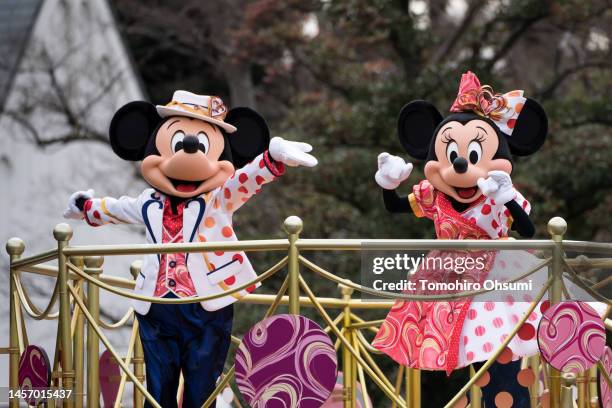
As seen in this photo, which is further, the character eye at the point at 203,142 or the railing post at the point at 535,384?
the railing post at the point at 535,384

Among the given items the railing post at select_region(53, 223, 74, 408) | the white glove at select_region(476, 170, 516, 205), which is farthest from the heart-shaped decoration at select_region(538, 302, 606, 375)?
the railing post at select_region(53, 223, 74, 408)

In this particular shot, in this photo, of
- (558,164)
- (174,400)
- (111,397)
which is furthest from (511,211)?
(558,164)

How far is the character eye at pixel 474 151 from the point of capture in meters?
4.65

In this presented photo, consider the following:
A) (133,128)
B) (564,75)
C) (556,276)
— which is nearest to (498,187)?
(556,276)

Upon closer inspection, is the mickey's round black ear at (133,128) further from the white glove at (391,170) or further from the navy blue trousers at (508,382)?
the navy blue trousers at (508,382)

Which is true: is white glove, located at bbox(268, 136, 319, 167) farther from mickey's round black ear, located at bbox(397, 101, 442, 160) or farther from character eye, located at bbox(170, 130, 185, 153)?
mickey's round black ear, located at bbox(397, 101, 442, 160)

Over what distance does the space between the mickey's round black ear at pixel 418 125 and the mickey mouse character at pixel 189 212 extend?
0.64 metres

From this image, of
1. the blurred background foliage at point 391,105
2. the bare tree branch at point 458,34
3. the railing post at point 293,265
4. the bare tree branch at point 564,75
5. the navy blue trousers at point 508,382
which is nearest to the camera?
the railing post at point 293,265

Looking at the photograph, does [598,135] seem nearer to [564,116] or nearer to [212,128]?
[564,116]

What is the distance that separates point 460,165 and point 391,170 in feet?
1.14

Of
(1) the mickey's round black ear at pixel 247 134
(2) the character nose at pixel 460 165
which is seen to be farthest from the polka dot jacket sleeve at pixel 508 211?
(1) the mickey's round black ear at pixel 247 134

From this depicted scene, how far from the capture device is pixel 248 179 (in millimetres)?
4543

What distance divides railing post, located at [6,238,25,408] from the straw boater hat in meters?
0.79

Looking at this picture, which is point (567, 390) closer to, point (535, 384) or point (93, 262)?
point (535, 384)
